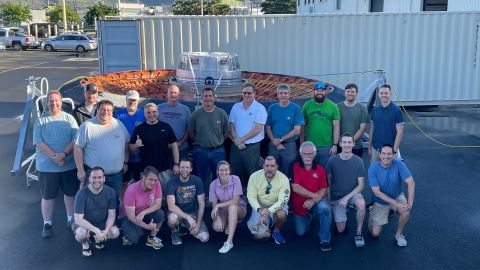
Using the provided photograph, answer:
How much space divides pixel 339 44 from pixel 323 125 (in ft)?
25.8

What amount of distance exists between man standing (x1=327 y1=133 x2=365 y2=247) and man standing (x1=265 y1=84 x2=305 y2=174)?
0.69 m

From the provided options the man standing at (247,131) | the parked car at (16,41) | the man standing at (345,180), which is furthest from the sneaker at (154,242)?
the parked car at (16,41)

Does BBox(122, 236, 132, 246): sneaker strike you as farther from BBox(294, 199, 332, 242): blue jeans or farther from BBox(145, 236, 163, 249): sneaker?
BBox(294, 199, 332, 242): blue jeans

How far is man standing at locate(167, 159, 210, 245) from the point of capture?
5.88m

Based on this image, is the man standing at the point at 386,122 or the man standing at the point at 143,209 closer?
the man standing at the point at 143,209

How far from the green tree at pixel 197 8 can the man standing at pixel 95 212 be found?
54438 millimetres

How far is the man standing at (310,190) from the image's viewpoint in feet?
19.4

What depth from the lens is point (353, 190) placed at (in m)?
6.12

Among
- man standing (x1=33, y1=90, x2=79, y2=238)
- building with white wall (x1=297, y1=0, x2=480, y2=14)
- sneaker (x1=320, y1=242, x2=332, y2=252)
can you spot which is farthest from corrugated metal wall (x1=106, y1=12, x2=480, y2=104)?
sneaker (x1=320, y1=242, x2=332, y2=252)

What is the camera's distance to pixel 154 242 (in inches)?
228

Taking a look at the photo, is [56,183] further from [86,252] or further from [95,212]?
[86,252]

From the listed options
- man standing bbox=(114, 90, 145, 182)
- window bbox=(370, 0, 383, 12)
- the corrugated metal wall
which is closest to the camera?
man standing bbox=(114, 90, 145, 182)

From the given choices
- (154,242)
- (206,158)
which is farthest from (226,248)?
(206,158)

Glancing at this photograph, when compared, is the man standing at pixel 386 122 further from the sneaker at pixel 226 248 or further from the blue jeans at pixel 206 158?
the sneaker at pixel 226 248
